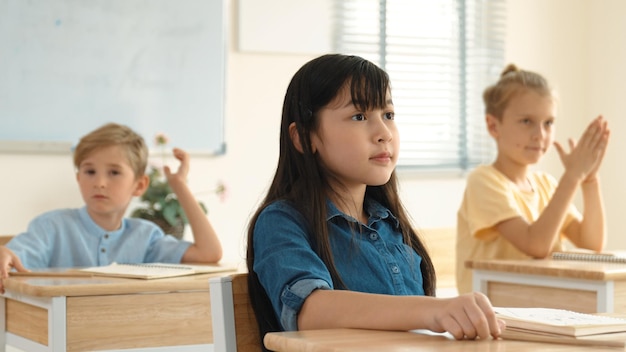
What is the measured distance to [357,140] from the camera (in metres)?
1.62

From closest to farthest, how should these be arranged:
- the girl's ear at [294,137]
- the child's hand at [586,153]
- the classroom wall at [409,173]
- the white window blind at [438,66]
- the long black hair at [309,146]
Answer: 1. the long black hair at [309,146]
2. the girl's ear at [294,137]
3. the child's hand at [586,153]
4. the classroom wall at [409,173]
5. the white window blind at [438,66]

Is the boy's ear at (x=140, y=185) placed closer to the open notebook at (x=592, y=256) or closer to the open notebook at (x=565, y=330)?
the open notebook at (x=592, y=256)

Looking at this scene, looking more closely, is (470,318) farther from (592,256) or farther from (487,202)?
(487,202)

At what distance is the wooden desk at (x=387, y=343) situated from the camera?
46.0 inches

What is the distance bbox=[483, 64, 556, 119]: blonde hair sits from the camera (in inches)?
130

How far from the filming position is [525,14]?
5.19 meters

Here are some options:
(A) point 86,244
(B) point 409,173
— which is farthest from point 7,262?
(B) point 409,173

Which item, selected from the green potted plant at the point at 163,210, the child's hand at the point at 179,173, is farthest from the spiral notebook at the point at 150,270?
the green potted plant at the point at 163,210

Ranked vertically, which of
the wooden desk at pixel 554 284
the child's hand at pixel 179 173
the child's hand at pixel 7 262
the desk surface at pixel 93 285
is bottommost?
the wooden desk at pixel 554 284

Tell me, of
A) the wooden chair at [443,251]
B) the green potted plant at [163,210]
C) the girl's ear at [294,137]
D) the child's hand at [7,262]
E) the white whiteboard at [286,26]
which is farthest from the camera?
the white whiteboard at [286,26]

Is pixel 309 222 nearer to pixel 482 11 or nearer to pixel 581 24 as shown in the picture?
pixel 482 11

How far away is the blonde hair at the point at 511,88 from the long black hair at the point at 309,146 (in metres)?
1.74

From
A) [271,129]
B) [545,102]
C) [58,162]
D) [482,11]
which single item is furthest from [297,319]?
[482,11]

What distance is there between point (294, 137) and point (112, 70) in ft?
8.13
